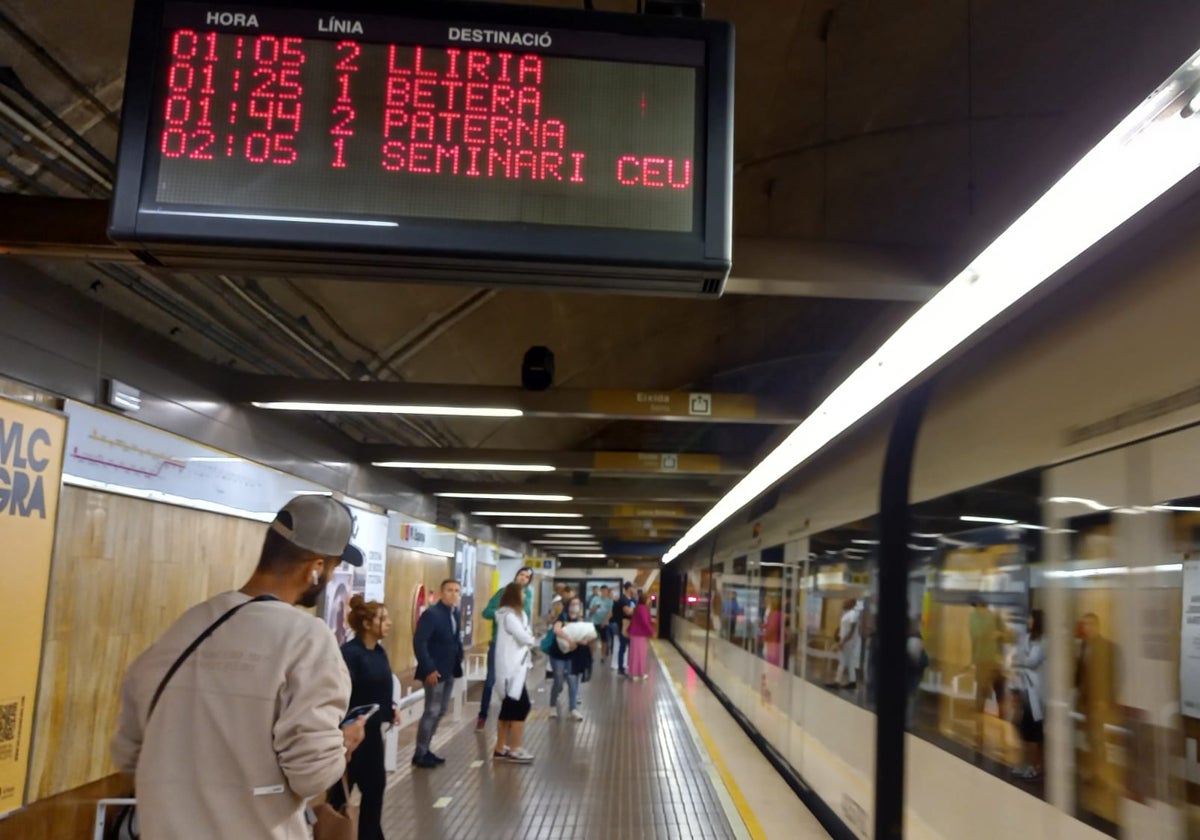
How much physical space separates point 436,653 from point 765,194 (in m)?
4.63

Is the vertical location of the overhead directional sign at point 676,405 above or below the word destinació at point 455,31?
below

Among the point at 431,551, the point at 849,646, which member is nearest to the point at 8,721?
the point at 849,646

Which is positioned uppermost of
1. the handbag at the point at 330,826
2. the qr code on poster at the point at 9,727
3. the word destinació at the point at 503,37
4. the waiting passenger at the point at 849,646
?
the word destinació at the point at 503,37

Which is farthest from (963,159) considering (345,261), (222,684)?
(222,684)

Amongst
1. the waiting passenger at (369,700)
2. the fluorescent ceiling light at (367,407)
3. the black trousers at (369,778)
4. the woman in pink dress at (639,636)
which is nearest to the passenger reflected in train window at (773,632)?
the fluorescent ceiling light at (367,407)

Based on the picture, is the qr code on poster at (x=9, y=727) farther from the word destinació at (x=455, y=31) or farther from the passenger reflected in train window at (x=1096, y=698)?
the passenger reflected in train window at (x=1096, y=698)

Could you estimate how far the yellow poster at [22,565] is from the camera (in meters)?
4.36

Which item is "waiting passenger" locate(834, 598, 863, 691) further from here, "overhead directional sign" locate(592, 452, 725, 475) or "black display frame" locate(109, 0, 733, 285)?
"overhead directional sign" locate(592, 452, 725, 475)

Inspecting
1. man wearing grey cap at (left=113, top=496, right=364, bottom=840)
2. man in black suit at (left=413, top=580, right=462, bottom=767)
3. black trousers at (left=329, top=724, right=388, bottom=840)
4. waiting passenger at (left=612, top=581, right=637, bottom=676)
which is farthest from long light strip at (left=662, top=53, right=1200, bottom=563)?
waiting passenger at (left=612, top=581, right=637, bottom=676)

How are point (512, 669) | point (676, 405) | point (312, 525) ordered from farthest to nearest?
point (512, 669), point (676, 405), point (312, 525)

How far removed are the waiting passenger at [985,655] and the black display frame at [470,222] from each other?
2069 mm

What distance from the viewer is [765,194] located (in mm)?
8320

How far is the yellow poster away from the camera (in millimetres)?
4363

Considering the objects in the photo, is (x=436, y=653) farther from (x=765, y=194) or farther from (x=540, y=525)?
(x=540, y=525)
